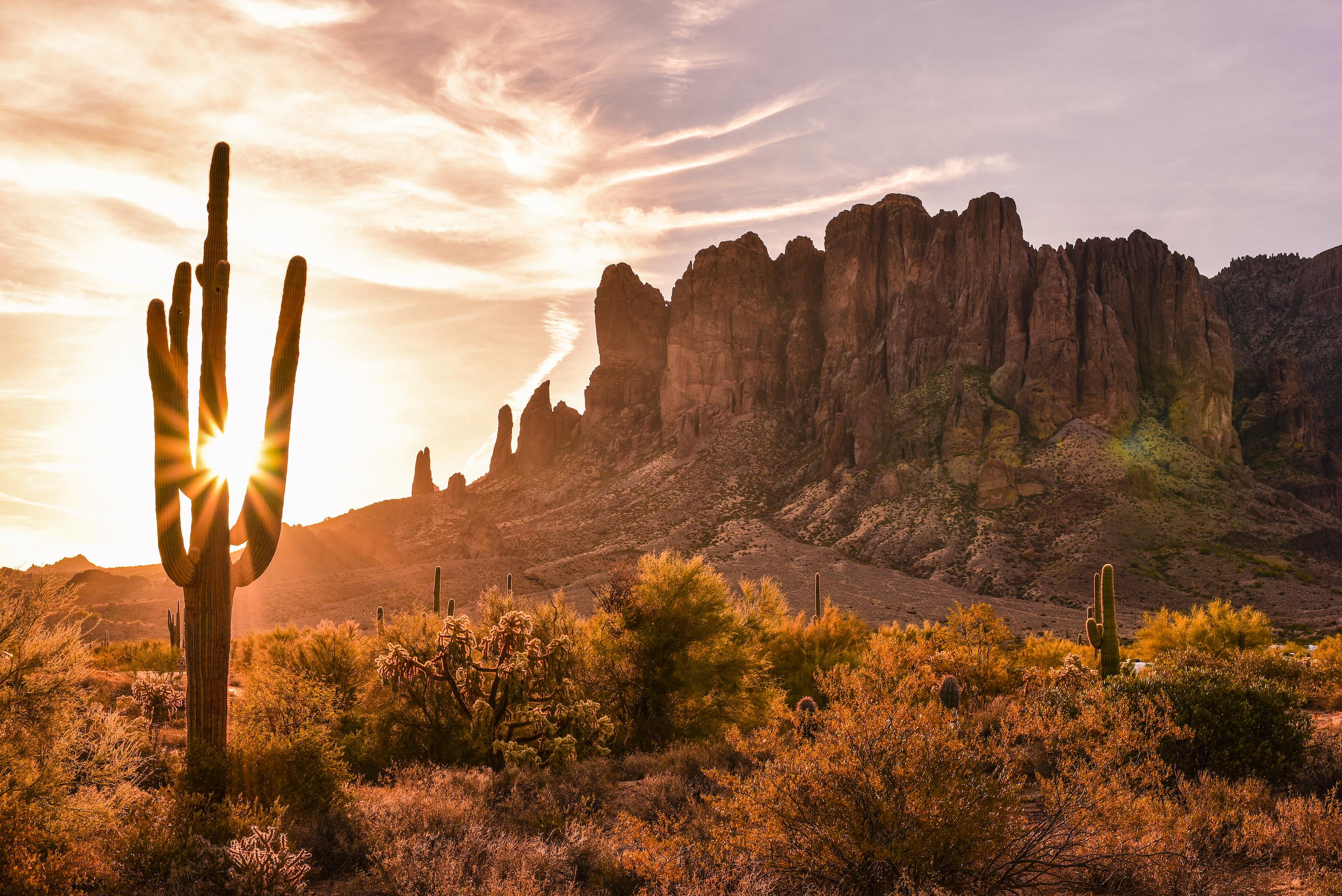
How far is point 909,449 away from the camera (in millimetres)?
81750

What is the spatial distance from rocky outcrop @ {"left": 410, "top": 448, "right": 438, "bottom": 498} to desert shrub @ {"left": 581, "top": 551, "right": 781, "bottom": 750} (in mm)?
101432

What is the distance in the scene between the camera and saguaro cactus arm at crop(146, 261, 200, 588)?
938 centimetres

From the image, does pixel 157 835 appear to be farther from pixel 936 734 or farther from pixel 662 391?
pixel 662 391

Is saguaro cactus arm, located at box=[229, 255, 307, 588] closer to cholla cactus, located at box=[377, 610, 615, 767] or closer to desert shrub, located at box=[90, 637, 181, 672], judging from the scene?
cholla cactus, located at box=[377, 610, 615, 767]

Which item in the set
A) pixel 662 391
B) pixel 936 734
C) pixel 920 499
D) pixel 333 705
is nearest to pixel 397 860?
pixel 936 734

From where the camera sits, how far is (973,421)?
80188 millimetres

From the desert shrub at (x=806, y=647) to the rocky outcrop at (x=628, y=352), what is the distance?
91.1 meters

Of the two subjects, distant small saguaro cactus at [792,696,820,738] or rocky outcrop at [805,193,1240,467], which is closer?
distant small saguaro cactus at [792,696,820,738]

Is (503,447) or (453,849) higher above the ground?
(503,447)

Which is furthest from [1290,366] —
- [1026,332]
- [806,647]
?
Answer: [806,647]

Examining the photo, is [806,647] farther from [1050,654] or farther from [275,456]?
[275,456]

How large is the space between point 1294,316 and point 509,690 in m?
139

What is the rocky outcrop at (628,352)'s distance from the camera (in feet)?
396

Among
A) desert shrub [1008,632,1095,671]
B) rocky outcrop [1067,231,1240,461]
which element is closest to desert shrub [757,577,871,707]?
desert shrub [1008,632,1095,671]
